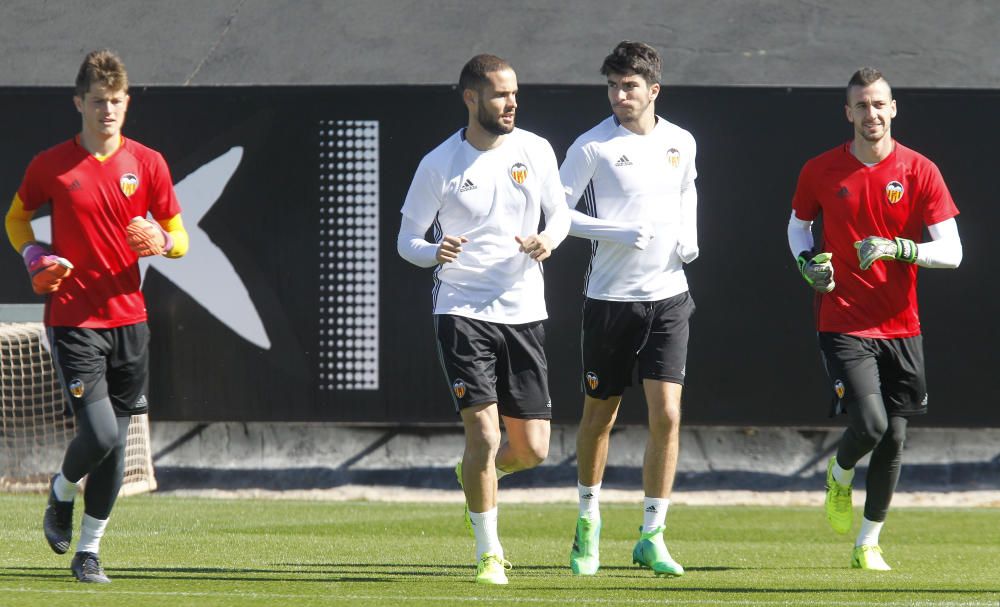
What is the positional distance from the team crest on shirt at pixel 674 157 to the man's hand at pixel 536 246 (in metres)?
0.98

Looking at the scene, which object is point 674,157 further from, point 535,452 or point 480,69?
point 535,452

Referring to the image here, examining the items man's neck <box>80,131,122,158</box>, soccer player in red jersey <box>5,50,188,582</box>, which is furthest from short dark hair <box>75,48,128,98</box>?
man's neck <box>80,131,122,158</box>

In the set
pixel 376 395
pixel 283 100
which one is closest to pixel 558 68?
pixel 283 100

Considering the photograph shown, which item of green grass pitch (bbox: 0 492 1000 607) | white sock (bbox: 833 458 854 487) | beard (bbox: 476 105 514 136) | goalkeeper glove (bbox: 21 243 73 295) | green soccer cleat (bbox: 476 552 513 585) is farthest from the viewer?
white sock (bbox: 833 458 854 487)

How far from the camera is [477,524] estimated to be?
671 cm

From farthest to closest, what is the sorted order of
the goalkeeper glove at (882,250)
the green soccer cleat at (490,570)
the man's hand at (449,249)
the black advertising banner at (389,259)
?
the black advertising banner at (389,259), the goalkeeper glove at (882,250), the green soccer cleat at (490,570), the man's hand at (449,249)

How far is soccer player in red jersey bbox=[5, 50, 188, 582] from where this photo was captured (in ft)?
21.4

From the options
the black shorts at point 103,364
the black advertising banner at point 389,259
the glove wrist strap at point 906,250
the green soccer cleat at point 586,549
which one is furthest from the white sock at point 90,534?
the black advertising banner at point 389,259

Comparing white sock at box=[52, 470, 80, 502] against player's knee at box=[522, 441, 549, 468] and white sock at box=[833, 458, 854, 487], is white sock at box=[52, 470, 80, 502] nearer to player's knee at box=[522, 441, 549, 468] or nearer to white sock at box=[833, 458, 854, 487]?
player's knee at box=[522, 441, 549, 468]

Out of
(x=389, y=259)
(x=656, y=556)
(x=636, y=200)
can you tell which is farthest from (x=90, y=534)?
(x=389, y=259)

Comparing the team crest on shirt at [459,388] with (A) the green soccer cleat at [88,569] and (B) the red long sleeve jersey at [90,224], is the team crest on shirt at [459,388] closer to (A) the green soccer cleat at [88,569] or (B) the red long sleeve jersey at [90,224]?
(B) the red long sleeve jersey at [90,224]

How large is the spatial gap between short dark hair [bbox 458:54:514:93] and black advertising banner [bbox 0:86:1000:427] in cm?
486

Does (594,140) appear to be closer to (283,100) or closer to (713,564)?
(713,564)

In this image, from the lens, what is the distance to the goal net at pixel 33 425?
1214 cm
